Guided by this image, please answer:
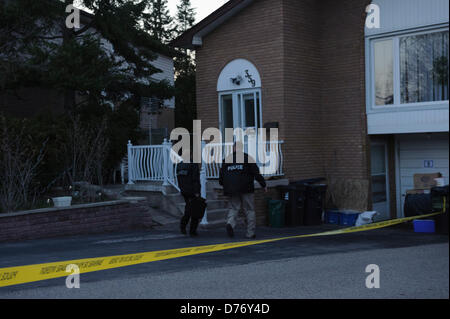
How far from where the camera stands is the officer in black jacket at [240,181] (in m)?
10.5

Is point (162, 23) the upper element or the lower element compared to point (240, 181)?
upper

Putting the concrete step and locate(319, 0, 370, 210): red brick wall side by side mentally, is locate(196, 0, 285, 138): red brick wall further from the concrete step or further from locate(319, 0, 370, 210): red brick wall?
the concrete step

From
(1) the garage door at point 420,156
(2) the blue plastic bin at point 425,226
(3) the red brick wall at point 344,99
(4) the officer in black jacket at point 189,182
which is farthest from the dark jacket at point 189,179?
(1) the garage door at point 420,156

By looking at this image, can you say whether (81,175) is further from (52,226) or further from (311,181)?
(311,181)

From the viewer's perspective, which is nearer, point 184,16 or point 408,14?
point 408,14

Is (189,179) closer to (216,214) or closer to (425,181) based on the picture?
(216,214)

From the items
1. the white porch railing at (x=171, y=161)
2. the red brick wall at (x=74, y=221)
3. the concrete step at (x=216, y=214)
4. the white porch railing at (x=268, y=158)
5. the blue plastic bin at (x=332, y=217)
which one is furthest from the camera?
the blue plastic bin at (x=332, y=217)

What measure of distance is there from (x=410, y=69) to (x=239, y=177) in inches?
224

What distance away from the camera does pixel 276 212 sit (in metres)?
13.0

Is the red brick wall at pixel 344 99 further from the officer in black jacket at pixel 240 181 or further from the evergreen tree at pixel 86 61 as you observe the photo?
the evergreen tree at pixel 86 61

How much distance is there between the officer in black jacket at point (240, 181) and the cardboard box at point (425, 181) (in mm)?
5303

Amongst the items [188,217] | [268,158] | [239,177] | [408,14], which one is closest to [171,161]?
[268,158]

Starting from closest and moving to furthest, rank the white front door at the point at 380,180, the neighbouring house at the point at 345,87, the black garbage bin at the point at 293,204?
the black garbage bin at the point at 293,204, the neighbouring house at the point at 345,87, the white front door at the point at 380,180

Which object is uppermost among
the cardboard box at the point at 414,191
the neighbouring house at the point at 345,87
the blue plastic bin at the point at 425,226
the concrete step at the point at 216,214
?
the neighbouring house at the point at 345,87
